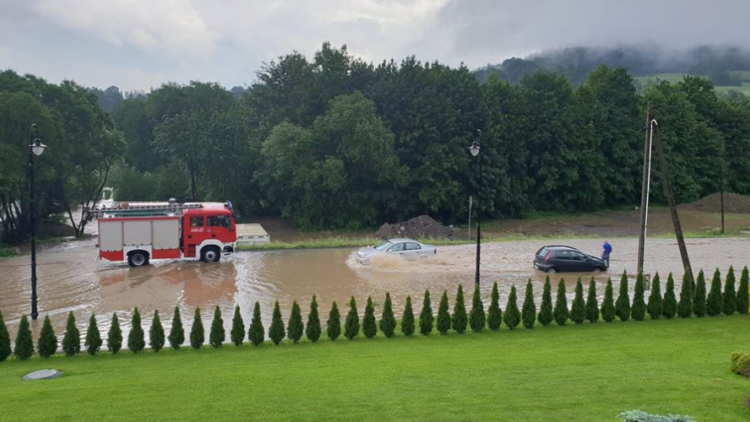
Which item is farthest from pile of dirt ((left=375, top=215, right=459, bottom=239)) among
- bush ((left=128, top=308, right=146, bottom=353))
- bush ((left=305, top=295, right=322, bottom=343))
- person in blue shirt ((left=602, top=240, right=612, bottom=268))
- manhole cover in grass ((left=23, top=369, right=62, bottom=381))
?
manhole cover in grass ((left=23, top=369, right=62, bottom=381))

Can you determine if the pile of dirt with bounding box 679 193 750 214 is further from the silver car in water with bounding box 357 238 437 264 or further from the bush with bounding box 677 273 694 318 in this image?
the bush with bounding box 677 273 694 318

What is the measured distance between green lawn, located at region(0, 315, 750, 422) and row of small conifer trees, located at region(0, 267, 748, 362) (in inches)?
14.5

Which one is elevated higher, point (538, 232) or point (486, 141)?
point (486, 141)

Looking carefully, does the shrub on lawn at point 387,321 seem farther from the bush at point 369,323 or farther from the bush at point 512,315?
the bush at point 512,315

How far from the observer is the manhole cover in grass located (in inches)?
449

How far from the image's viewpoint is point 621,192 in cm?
6544

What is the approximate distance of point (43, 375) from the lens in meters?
11.5

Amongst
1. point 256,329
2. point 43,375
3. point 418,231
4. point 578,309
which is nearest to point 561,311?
point 578,309

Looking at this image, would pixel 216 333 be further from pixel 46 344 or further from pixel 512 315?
pixel 512 315

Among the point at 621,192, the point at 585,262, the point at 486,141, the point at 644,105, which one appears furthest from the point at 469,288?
the point at 644,105

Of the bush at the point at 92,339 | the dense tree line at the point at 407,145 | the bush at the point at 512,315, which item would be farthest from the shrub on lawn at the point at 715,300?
the dense tree line at the point at 407,145

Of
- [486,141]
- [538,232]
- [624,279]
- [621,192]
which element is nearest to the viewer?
[624,279]

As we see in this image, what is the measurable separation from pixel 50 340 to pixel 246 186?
4480cm

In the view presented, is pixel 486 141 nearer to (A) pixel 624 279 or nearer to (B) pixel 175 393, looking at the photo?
(A) pixel 624 279
